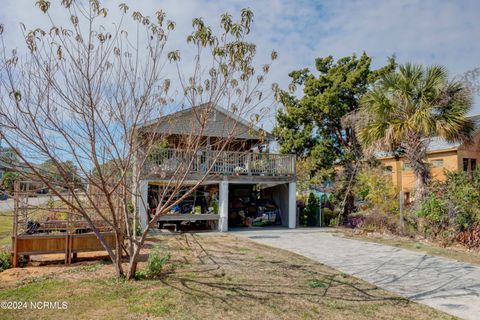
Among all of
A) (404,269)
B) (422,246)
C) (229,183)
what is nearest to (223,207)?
(229,183)

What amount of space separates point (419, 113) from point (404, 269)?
6.78 meters

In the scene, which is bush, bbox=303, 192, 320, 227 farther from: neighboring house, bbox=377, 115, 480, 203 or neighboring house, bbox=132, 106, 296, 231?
neighboring house, bbox=377, 115, 480, 203

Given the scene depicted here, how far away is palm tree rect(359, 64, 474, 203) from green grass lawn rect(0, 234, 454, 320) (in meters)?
7.34

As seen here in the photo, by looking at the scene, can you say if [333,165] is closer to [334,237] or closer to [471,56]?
[334,237]

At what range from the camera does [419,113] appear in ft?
42.4

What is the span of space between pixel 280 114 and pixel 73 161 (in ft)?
50.0

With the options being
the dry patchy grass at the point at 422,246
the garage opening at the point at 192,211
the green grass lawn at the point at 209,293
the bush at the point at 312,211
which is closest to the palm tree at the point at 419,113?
the dry patchy grass at the point at 422,246

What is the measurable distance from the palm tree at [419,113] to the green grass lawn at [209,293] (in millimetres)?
7345

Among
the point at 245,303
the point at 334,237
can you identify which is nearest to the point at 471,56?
the point at 334,237

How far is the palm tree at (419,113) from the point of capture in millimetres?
12812

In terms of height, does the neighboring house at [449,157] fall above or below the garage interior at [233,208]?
above

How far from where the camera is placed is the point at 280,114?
2050 centimetres

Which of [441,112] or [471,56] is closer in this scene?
[441,112]

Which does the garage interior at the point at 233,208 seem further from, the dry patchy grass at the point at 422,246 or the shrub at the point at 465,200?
the shrub at the point at 465,200
